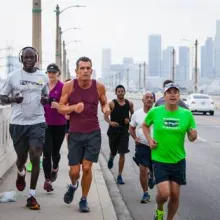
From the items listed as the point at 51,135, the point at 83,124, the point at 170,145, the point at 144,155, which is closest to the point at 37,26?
the point at 51,135

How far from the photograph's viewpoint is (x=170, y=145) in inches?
282

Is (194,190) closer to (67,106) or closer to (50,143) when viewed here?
(50,143)

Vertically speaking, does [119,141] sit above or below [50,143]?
below

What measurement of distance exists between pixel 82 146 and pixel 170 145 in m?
1.57

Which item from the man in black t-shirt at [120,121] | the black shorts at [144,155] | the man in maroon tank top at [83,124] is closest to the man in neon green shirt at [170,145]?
the man in maroon tank top at [83,124]

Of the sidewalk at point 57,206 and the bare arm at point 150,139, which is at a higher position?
the bare arm at point 150,139

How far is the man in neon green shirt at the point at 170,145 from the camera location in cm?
716

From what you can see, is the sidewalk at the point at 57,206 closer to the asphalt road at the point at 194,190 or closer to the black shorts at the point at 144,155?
the asphalt road at the point at 194,190

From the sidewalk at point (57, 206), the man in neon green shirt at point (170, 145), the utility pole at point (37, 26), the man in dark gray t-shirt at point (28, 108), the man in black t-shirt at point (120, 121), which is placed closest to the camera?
the man in neon green shirt at point (170, 145)

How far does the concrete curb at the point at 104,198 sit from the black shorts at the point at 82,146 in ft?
2.38

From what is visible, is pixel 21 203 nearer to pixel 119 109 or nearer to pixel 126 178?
pixel 119 109

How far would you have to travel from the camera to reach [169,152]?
7.18 metres

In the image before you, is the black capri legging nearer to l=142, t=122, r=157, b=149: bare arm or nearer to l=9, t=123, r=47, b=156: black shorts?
l=9, t=123, r=47, b=156: black shorts

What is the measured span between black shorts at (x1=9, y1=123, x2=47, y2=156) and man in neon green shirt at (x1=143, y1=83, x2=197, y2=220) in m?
1.81
